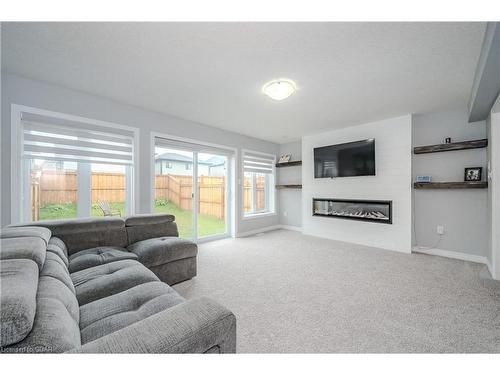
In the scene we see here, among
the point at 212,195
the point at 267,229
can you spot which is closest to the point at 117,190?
the point at 212,195

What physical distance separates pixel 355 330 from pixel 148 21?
286 centimetres

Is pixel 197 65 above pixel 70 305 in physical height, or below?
above

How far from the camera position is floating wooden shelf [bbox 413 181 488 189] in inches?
117

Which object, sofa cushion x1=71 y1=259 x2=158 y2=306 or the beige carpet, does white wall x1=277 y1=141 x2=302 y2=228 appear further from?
sofa cushion x1=71 y1=259 x2=158 y2=306

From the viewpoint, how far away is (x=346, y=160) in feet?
13.7

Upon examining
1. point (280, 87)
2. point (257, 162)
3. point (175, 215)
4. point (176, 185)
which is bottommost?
point (175, 215)

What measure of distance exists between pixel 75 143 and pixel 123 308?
2.65 m

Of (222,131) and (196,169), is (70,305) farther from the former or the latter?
(222,131)

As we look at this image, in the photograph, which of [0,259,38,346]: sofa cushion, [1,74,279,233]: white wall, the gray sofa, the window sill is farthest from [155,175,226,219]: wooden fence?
[0,259,38,346]: sofa cushion

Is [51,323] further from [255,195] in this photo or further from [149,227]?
[255,195]

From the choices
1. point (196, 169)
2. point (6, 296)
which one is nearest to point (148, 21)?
point (6, 296)
